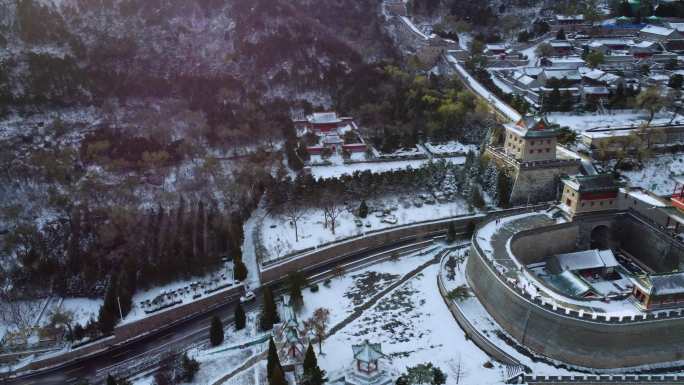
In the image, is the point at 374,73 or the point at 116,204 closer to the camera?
the point at 116,204

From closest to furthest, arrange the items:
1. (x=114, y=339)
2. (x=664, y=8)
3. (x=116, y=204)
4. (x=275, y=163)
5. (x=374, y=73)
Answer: (x=114, y=339) → (x=116, y=204) → (x=275, y=163) → (x=374, y=73) → (x=664, y=8)

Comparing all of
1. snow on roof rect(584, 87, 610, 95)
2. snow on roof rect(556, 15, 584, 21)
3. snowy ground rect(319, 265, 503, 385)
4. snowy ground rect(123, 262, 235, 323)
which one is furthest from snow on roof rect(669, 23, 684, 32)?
snowy ground rect(123, 262, 235, 323)

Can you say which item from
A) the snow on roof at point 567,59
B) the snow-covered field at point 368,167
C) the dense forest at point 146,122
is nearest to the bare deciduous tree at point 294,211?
the dense forest at point 146,122

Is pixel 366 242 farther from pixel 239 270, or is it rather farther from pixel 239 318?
pixel 239 318

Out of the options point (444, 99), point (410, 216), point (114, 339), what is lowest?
point (114, 339)

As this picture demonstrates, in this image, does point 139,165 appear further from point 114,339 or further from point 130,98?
point 114,339

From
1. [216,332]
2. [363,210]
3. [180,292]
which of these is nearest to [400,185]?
[363,210]

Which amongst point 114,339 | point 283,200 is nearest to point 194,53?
point 283,200
